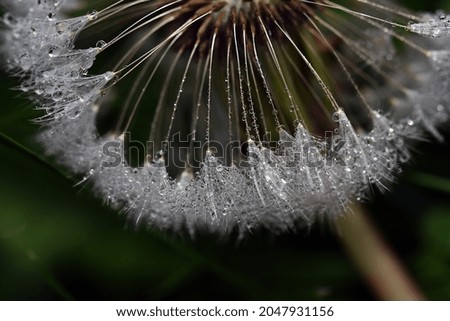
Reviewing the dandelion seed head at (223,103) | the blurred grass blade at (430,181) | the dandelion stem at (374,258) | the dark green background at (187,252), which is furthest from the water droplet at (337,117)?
the blurred grass blade at (430,181)

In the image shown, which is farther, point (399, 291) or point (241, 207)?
point (399, 291)

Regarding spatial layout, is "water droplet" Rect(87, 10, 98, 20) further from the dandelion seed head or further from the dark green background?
the dark green background

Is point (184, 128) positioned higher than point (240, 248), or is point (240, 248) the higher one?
point (184, 128)

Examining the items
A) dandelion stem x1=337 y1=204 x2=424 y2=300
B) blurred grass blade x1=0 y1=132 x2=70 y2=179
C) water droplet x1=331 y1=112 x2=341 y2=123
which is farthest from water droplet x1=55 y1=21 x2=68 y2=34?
dandelion stem x1=337 y1=204 x2=424 y2=300

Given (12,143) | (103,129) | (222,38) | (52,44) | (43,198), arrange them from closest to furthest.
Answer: (52,44), (222,38), (12,143), (103,129), (43,198)

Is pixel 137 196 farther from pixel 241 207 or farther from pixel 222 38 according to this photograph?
pixel 222 38

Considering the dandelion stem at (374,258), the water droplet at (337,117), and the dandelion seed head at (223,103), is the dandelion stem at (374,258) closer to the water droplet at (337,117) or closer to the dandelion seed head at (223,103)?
the dandelion seed head at (223,103)
